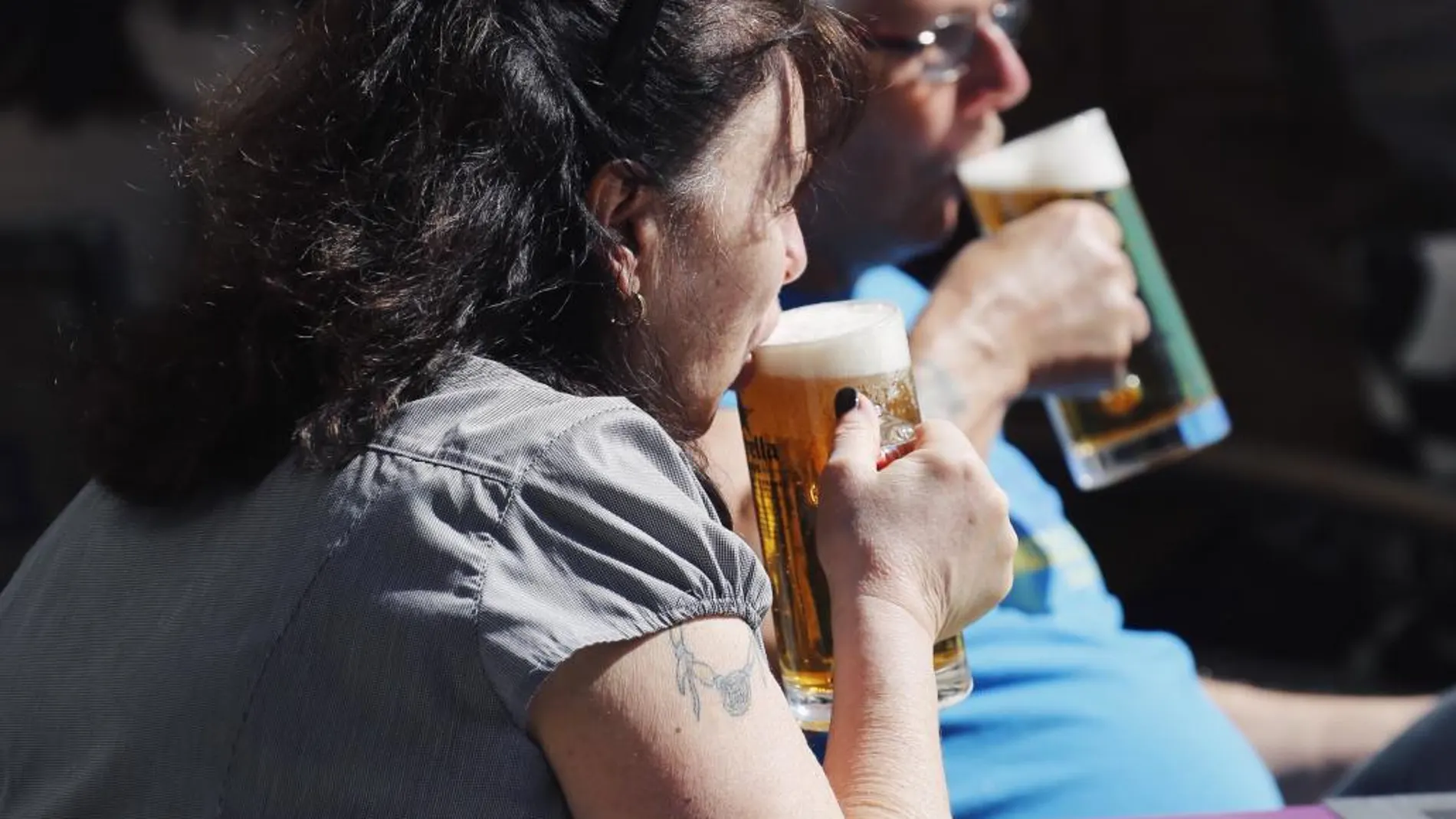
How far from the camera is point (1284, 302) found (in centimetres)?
432

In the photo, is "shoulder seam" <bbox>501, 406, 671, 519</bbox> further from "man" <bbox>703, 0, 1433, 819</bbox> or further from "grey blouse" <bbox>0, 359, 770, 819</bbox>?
"man" <bbox>703, 0, 1433, 819</bbox>

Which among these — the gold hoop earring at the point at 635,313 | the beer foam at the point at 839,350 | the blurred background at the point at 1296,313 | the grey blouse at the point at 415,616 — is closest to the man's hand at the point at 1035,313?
the beer foam at the point at 839,350

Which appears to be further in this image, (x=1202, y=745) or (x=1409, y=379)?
(x=1409, y=379)

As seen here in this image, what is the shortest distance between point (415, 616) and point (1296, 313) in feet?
11.9

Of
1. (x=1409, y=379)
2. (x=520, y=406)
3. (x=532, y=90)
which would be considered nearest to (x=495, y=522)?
(x=520, y=406)

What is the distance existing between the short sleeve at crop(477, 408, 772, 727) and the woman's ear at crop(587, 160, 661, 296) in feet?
0.55

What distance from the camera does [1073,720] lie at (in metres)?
1.88

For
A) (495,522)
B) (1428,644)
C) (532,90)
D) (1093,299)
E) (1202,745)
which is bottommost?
(1428,644)

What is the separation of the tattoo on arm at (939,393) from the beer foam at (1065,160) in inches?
10.8

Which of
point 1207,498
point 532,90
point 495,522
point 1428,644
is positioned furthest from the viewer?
point 1428,644

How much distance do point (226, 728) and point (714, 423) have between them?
2.08 feet

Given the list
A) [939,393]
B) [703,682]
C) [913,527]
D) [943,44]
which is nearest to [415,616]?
[703,682]

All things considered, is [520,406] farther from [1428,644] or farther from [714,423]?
[1428,644]

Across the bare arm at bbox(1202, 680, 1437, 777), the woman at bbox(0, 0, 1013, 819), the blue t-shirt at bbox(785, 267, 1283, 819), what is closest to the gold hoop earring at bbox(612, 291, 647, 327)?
the woman at bbox(0, 0, 1013, 819)
